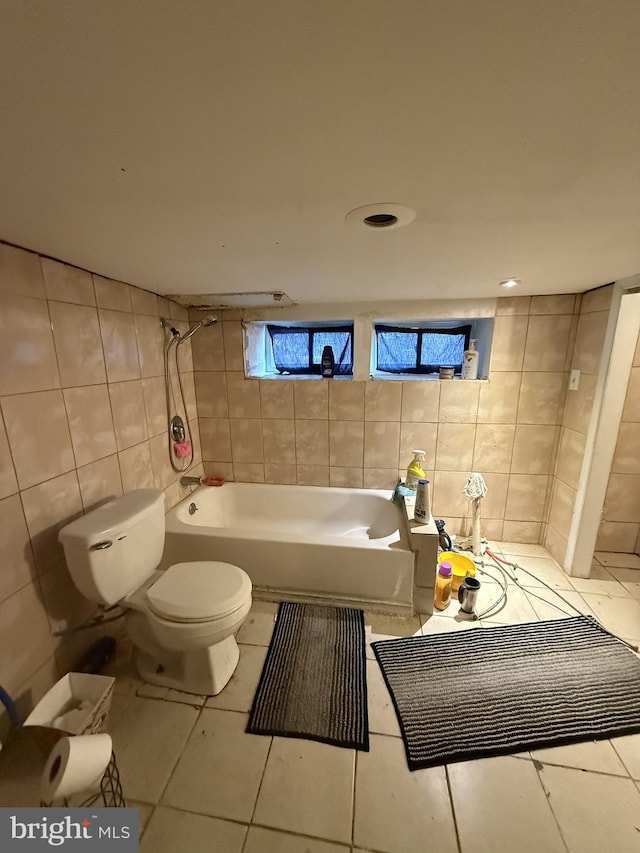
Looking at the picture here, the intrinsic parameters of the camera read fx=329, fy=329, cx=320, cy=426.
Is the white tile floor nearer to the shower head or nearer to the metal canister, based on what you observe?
the metal canister

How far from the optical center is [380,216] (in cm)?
90

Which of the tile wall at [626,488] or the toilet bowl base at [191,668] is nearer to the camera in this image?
the toilet bowl base at [191,668]

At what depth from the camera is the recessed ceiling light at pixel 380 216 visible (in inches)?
32.7

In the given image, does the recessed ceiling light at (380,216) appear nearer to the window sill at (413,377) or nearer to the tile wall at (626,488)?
the window sill at (413,377)

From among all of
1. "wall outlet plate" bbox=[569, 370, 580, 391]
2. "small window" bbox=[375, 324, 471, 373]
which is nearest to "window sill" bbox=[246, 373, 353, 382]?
"small window" bbox=[375, 324, 471, 373]

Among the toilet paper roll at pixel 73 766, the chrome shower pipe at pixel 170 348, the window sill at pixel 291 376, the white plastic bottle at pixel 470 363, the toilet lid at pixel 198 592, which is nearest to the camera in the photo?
the toilet paper roll at pixel 73 766

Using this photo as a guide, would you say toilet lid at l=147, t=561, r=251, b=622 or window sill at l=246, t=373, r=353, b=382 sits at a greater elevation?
window sill at l=246, t=373, r=353, b=382

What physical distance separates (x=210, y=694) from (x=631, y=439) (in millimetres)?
2705

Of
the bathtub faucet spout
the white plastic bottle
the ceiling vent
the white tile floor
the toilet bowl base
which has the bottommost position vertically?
the white tile floor

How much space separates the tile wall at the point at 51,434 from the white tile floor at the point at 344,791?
41cm

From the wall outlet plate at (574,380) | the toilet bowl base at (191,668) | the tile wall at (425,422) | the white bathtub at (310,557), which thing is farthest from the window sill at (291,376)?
the toilet bowl base at (191,668)

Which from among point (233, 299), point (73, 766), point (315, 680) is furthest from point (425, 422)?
point (73, 766)

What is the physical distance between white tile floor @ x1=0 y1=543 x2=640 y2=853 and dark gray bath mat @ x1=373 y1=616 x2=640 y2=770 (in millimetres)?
46

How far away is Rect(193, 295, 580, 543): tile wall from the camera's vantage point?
2.05m
